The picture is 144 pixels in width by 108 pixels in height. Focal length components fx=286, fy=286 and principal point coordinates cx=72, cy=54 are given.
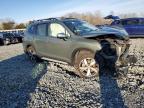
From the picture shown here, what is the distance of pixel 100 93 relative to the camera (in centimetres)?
650

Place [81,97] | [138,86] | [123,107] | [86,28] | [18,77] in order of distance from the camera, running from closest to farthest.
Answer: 1. [123,107]
2. [81,97]
3. [138,86]
4. [18,77]
5. [86,28]

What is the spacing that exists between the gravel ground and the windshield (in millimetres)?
1364

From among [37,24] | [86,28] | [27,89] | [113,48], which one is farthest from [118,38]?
[37,24]

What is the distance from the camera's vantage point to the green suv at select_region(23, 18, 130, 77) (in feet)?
26.3

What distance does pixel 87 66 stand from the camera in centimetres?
819

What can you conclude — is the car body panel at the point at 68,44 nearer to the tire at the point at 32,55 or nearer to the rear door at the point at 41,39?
the rear door at the point at 41,39

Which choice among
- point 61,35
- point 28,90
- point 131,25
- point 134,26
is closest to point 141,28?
point 134,26

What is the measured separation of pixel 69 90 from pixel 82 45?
182cm

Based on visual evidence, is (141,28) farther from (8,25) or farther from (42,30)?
(8,25)

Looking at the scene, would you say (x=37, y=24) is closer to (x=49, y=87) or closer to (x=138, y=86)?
(x=49, y=87)

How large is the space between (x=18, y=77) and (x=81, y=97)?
3.09m

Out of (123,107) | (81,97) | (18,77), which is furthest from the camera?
(18,77)

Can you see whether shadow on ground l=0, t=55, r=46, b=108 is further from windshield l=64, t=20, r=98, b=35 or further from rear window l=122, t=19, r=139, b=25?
rear window l=122, t=19, r=139, b=25

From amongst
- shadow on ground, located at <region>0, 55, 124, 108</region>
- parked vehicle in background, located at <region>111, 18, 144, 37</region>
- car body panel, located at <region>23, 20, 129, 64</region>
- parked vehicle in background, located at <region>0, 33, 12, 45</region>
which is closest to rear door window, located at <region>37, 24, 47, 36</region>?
car body panel, located at <region>23, 20, 129, 64</region>
